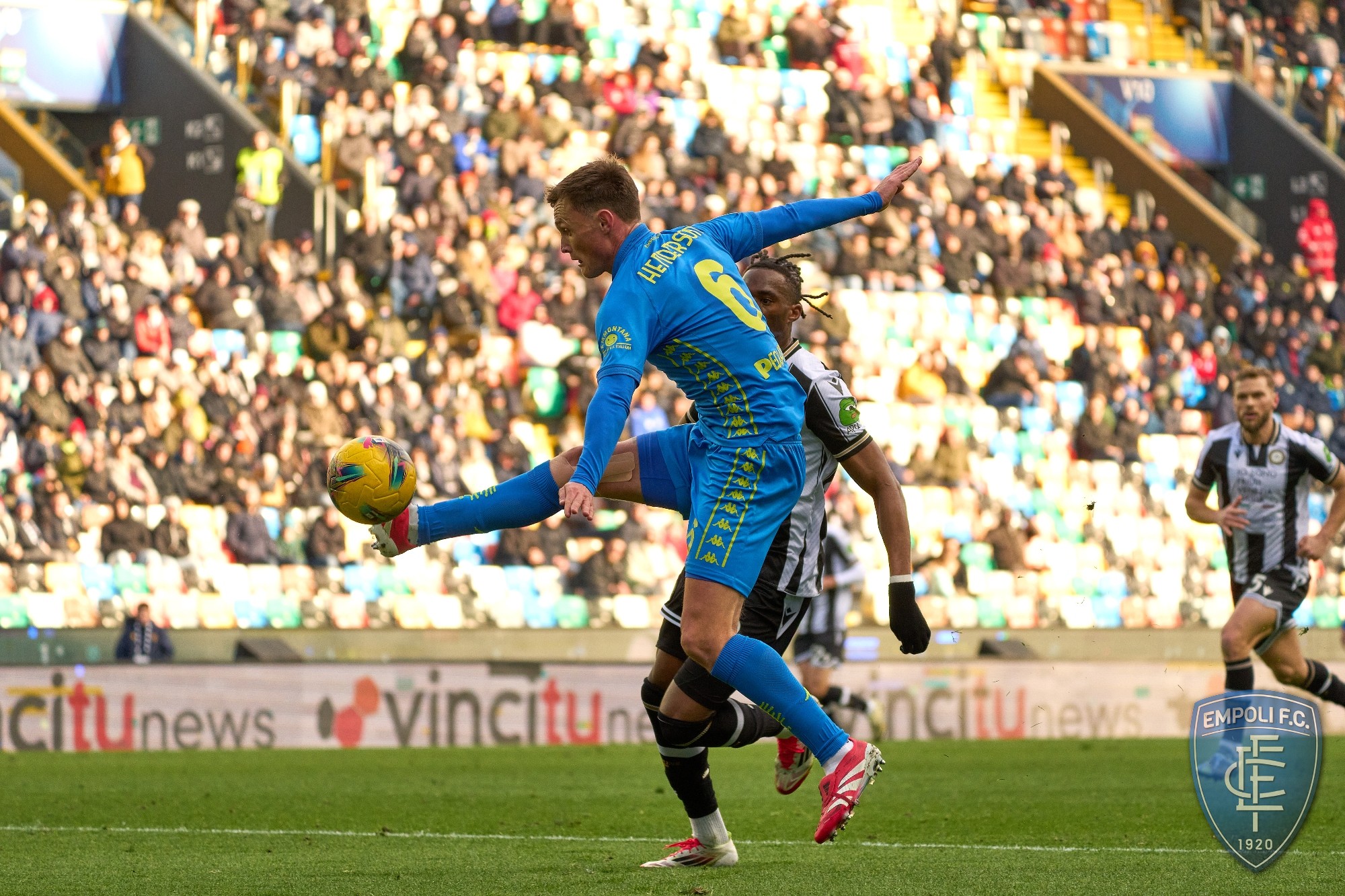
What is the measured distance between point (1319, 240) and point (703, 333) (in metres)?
22.9

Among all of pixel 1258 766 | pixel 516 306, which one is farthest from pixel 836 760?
pixel 516 306

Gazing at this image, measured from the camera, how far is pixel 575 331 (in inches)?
797

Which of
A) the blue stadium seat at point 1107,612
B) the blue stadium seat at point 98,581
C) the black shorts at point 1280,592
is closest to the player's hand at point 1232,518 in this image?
the black shorts at point 1280,592

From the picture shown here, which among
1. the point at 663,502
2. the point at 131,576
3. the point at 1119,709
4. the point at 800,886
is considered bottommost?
the point at 1119,709

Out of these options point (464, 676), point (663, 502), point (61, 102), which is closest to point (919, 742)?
point (464, 676)

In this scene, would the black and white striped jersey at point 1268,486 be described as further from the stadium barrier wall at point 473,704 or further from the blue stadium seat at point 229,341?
the blue stadium seat at point 229,341

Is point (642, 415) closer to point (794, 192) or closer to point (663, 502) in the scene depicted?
point (794, 192)

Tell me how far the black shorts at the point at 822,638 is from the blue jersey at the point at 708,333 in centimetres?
795

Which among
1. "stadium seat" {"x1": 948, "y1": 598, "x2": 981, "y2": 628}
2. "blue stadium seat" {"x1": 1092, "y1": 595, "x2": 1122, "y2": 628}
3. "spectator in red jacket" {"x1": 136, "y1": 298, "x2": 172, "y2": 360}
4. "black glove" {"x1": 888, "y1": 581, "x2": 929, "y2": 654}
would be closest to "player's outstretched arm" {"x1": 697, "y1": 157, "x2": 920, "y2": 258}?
"black glove" {"x1": 888, "y1": 581, "x2": 929, "y2": 654}

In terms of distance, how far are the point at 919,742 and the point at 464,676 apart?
3668mm

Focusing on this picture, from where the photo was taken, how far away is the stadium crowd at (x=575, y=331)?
58.1 feet

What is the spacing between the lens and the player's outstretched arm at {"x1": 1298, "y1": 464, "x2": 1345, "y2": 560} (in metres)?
10.6

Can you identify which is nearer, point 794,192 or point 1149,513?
point 1149,513

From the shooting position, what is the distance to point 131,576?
655 inches
